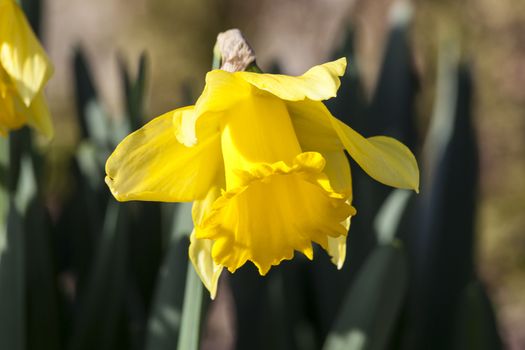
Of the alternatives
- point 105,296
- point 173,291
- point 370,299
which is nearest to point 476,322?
point 370,299

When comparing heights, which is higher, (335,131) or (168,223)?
(335,131)

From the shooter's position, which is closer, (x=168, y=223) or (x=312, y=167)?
(x=312, y=167)

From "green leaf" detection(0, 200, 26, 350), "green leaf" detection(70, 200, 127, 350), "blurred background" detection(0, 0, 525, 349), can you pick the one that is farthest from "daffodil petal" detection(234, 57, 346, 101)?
"green leaf" detection(70, 200, 127, 350)

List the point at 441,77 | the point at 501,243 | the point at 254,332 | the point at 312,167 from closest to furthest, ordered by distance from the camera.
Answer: the point at 312,167, the point at 254,332, the point at 441,77, the point at 501,243

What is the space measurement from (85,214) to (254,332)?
1.32 feet

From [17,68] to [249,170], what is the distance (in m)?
0.37

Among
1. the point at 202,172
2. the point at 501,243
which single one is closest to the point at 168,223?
the point at 202,172

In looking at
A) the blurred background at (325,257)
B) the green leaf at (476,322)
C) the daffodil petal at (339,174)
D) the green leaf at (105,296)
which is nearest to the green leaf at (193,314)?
the blurred background at (325,257)

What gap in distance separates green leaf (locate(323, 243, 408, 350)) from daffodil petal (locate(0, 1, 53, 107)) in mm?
465

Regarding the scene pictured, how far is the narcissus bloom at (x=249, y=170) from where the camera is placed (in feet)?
2.58

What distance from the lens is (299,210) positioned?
0.84 metres

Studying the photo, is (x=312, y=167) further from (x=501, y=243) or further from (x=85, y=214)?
(x=501, y=243)

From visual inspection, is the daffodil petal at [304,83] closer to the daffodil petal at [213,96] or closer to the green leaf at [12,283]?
the daffodil petal at [213,96]

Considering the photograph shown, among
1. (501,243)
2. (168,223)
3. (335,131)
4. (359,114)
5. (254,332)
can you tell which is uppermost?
(335,131)
